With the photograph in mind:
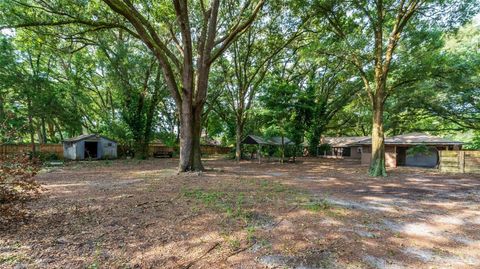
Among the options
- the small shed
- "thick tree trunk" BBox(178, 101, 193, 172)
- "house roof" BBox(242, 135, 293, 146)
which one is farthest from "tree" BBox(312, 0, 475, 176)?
the small shed

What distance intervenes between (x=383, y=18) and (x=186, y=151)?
11569mm

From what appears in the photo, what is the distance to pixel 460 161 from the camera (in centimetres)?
1489

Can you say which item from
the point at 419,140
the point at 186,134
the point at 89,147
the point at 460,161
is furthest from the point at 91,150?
the point at 460,161

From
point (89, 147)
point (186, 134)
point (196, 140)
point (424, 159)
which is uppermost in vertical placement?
point (186, 134)

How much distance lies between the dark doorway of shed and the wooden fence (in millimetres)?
25435

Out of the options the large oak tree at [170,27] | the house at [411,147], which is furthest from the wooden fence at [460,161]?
the large oak tree at [170,27]

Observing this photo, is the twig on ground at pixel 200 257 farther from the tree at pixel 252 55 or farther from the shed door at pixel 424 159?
the shed door at pixel 424 159

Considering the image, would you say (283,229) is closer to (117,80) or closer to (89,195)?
(89,195)

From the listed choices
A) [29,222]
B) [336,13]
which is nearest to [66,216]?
[29,222]

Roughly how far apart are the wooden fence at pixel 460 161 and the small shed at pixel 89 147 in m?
24.5

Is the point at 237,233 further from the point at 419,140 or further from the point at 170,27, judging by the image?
the point at 419,140

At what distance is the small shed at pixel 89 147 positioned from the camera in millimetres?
19422

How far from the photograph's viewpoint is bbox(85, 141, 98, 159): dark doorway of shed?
20.1 m

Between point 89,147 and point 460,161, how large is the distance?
26476 mm
